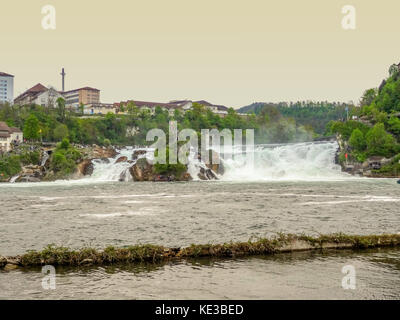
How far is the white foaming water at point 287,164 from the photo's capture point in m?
69.9

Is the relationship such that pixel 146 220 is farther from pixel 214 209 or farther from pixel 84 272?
pixel 84 272

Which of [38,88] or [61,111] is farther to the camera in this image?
[38,88]

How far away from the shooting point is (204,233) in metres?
23.7

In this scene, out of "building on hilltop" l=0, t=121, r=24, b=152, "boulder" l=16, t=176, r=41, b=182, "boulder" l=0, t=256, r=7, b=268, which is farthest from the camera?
"building on hilltop" l=0, t=121, r=24, b=152

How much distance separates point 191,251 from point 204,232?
562 cm

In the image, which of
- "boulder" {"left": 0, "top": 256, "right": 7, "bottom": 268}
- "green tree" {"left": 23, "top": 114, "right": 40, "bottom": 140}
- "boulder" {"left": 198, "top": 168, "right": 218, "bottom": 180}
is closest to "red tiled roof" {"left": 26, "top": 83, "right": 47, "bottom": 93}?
"green tree" {"left": 23, "top": 114, "right": 40, "bottom": 140}

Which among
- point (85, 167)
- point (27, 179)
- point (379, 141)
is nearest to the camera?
point (27, 179)

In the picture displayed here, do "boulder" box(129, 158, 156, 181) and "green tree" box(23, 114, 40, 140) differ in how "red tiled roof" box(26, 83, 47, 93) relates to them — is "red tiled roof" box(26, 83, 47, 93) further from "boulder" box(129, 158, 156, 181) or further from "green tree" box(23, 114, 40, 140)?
"boulder" box(129, 158, 156, 181)

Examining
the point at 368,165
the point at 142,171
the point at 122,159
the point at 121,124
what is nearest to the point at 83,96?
the point at 121,124

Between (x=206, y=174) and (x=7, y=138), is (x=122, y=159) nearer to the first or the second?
(x=206, y=174)

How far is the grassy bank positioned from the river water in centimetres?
61

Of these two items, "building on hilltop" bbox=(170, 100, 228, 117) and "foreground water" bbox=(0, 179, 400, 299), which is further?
"building on hilltop" bbox=(170, 100, 228, 117)

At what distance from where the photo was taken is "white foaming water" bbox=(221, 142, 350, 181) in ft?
229
